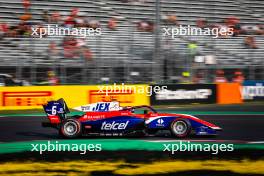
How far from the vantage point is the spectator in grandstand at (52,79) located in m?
3.40

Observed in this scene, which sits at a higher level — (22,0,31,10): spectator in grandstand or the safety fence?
(22,0,31,10): spectator in grandstand

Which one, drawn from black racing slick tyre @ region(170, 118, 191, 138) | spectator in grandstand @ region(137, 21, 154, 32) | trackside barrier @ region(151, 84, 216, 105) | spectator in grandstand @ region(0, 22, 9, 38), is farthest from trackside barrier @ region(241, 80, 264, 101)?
spectator in grandstand @ region(0, 22, 9, 38)

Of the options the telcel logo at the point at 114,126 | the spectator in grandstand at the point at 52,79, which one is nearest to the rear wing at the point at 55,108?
the spectator in grandstand at the point at 52,79

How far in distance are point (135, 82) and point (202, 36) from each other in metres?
0.93

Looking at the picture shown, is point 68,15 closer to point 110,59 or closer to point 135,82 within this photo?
point 110,59

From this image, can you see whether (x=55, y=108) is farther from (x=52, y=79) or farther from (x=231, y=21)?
(x=231, y=21)

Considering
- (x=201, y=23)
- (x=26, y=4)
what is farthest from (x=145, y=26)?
(x=26, y=4)

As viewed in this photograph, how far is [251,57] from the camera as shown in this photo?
5016 mm

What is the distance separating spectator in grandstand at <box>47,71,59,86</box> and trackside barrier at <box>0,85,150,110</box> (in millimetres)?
42

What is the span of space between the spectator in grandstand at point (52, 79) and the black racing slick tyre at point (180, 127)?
1181mm

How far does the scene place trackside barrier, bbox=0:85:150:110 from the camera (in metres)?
3.33

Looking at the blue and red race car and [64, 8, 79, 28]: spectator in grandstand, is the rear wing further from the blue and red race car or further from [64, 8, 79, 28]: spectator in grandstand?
[64, 8, 79, 28]: spectator in grandstand

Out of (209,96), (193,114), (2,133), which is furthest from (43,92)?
(209,96)

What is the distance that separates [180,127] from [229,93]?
70.0 inches
